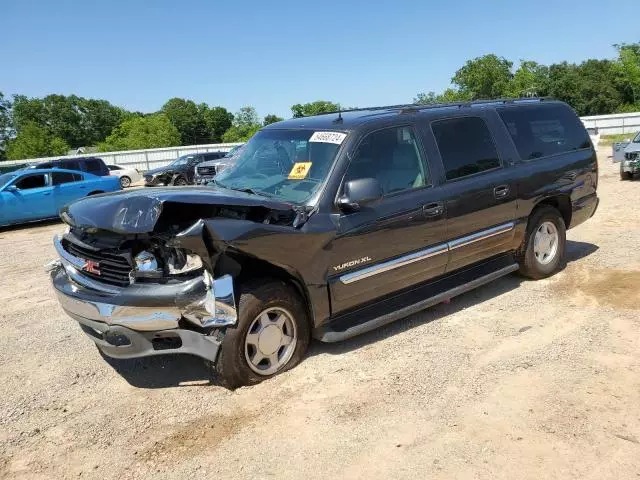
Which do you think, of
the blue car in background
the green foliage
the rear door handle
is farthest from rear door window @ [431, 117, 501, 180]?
the green foliage

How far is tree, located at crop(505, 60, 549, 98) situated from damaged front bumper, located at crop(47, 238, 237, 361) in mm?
77167

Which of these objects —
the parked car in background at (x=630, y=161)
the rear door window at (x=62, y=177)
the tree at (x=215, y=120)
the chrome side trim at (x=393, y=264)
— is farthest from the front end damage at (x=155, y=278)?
the tree at (x=215, y=120)

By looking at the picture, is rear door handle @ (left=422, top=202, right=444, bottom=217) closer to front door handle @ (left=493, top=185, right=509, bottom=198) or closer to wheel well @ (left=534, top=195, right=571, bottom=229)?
front door handle @ (left=493, top=185, right=509, bottom=198)

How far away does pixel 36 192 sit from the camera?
13.8 meters

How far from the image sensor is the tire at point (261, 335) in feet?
11.9

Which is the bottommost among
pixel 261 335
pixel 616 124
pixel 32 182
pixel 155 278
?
pixel 261 335

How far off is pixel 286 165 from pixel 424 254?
143 centimetres

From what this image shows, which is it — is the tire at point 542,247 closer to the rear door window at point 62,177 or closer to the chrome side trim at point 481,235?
the chrome side trim at point 481,235

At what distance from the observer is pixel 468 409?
346 cm

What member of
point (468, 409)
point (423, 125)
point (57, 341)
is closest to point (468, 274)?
point (423, 125)

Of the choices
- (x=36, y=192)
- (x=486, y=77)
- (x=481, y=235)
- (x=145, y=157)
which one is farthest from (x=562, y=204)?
(x=486, y=77)

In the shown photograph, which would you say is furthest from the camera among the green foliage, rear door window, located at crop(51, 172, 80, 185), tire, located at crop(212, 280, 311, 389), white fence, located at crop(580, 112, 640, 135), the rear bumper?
the green foliage

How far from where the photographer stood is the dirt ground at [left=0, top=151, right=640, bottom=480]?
300cm

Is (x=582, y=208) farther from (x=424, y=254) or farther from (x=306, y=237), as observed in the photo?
(x=306, y=237)
